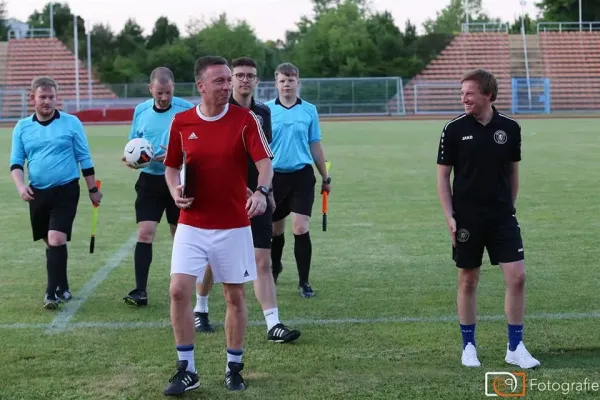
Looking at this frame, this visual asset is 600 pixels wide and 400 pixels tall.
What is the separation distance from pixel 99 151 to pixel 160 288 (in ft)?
60.8

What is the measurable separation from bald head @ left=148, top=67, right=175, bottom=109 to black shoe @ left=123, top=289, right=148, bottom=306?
62.9 inches

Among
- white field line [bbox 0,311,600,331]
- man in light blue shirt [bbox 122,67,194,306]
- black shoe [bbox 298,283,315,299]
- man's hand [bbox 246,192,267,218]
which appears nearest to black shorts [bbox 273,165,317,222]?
black shoe [bbox 298,283,315,299]

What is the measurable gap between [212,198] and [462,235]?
161 centimetres

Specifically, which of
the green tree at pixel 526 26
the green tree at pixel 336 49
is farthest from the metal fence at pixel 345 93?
the green tree at pixel 526 26

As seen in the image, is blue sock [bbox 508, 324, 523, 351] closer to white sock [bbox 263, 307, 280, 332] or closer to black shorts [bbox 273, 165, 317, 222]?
white sock [bbox 263, 307, 280, 332]

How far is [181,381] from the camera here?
5059mm

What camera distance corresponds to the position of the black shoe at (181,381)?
504 centimetres

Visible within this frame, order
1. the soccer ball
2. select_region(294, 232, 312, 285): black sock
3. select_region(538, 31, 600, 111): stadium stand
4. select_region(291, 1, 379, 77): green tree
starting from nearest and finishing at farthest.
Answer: the soccer ball, select_region(294, 232, 312, 285): black sock, select_region(538, 31, 600, 111): stadium stand, select_region(291, 1, 379, 77): green tree

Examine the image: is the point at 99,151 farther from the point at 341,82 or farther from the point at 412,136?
the point at 341,82

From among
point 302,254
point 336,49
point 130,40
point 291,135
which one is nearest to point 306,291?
point 302,254

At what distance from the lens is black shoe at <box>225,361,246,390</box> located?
204 inches

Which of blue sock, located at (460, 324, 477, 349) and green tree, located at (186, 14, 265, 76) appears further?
green tree, located at (186, 14, 265, 76)

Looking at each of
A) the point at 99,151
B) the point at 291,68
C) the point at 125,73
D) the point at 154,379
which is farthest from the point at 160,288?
the point at 125,73

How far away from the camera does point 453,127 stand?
5594 millimetres
